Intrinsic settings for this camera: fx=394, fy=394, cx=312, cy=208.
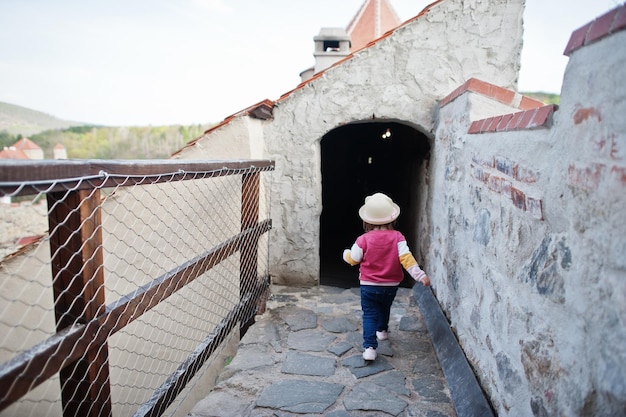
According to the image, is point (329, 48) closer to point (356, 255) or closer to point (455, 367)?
point (356, 255)

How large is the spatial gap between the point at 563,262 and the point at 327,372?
1.88 m

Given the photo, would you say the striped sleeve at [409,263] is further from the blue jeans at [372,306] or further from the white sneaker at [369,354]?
the white sneaker at [369,354]

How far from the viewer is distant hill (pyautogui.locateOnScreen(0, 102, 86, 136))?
134 feet

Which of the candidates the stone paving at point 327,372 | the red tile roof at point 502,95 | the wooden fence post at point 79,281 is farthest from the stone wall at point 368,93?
the wooden fence post at point 79,281

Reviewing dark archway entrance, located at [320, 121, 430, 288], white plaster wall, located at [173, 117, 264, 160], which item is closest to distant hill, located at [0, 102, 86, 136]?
dark archway entrance, located at [320, 121, 430, 288]

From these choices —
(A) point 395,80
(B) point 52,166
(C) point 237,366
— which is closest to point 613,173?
(B) point 52,166

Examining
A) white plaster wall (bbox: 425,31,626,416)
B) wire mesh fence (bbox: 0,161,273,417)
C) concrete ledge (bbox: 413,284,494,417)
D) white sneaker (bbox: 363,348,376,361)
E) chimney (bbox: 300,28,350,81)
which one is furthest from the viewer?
chimney (bbox: 300,28,350,81)

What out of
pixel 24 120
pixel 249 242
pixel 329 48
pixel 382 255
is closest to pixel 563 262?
pixel 382 255

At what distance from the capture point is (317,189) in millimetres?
4465

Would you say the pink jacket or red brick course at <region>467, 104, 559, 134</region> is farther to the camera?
the pink jacket

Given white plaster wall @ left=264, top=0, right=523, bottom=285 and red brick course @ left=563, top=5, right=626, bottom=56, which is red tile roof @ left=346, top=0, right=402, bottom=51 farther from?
red brick course @ left=563, top=5, right=626, bottom=56

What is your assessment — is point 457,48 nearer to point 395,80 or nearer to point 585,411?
point 395,80

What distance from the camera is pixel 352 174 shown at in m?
12.0

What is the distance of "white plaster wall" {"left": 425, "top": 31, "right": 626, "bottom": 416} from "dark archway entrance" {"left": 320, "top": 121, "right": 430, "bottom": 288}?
489 cm
